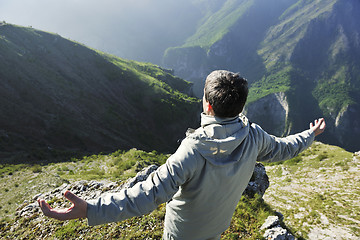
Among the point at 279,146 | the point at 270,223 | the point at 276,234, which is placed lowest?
the point at 276,234

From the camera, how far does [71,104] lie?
35969 millimetres

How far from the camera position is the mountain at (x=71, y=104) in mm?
26016

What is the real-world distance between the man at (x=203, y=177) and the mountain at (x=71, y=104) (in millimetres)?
22614

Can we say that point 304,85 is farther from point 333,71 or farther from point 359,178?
point 359,178

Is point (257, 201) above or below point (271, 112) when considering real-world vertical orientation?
below

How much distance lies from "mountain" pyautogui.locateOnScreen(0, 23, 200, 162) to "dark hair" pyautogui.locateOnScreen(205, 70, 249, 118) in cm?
2334

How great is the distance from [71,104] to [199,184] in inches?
1592

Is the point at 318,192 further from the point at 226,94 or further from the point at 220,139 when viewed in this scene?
the point at 226,94

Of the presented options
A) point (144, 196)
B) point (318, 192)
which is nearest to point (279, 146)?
point (144, 196)

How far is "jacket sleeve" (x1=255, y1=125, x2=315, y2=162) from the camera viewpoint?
104 inches

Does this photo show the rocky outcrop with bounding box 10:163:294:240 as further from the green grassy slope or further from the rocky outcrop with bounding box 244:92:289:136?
the rocky outcrop with bounding box 244:92:289:136

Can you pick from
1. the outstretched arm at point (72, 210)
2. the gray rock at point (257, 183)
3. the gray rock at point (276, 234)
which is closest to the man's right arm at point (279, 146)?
the outstretched arm at point (72, 210)

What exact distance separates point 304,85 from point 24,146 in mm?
200365

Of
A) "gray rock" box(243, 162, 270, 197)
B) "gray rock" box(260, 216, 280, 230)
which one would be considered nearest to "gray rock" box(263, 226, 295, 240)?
"gray rock" box(260, 216, 280, 230)
